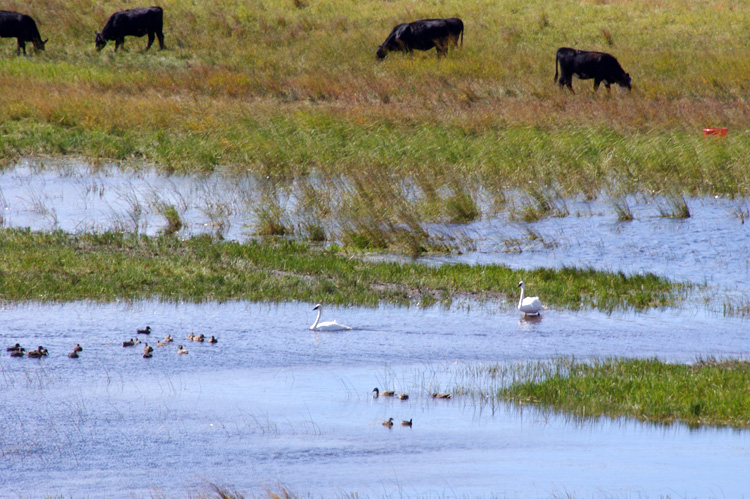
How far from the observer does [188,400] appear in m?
9.70

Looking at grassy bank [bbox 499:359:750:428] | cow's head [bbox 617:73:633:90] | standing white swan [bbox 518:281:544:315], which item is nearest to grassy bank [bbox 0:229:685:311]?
standing white swan [bbox 518:281:544:315]

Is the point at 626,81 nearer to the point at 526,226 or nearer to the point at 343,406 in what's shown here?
the point at 526,226

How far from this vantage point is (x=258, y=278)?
14.3 meters

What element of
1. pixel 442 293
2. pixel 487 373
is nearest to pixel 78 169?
pixel 442 293

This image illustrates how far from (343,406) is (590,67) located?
2190 centimetres

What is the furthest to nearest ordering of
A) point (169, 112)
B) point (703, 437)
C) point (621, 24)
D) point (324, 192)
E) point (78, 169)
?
1. point (621, 24)
2. point (169, 112)
3. point (78, 169)
4. point (324, 192)
5. point (703, 437)

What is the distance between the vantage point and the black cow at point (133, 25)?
113 ft

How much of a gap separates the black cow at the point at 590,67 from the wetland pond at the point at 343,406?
1344 centimetres

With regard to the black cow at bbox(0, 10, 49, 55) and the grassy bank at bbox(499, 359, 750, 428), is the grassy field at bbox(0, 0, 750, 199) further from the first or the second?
the grassy bank at bbox(499, 359, 750, 428)

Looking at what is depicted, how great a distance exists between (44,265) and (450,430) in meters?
7.77

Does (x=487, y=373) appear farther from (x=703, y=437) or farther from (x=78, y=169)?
(x=78, y=169)

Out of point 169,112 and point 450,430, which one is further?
point 169,112

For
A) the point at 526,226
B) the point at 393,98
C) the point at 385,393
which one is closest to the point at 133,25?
the point at 393,98

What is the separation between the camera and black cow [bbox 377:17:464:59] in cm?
3316
